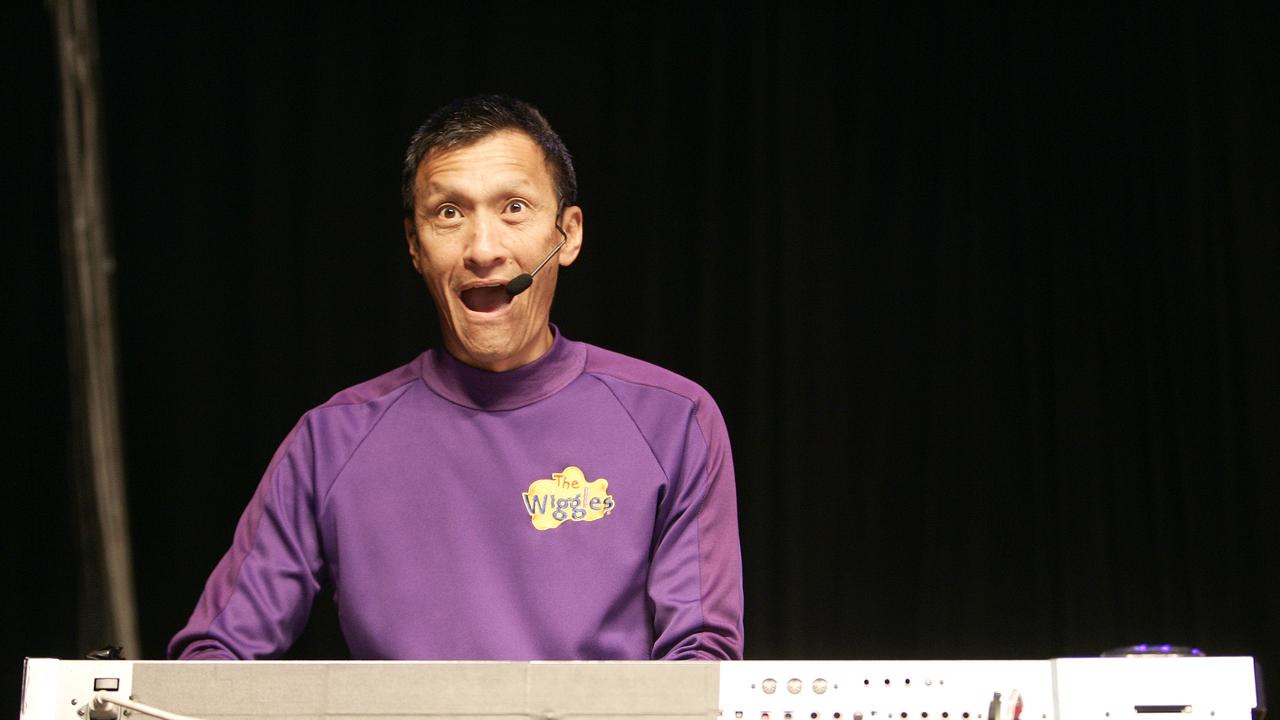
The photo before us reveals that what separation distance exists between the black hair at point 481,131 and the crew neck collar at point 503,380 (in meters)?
0.29

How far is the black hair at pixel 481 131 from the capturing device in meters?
2.13

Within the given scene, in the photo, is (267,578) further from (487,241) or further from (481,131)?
(481,131)

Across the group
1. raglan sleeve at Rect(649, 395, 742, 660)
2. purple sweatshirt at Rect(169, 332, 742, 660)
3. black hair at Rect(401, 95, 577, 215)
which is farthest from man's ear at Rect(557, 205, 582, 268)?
raglan sleeve at Rect(649, 395, 742, 660)

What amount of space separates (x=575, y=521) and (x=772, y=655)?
29.3 inches

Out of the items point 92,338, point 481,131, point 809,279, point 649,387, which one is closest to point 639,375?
point 649,387

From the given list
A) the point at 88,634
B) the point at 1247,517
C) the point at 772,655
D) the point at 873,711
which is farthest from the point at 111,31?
the point at 1247,517

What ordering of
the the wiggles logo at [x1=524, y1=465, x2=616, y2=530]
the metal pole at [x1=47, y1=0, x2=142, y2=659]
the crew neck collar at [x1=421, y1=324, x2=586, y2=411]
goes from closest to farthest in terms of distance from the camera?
1. the the wiggles logo at [x1=524, y1=465, x2=616, y2=530]
2. the crew neck collar at [x1=421, y1=324, x2=586, y2=411]
3. the metal pole at [x1=47, y1=0, x2=142, y2=659]

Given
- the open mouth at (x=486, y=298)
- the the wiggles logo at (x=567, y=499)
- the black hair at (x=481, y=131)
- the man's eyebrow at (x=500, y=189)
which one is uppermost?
the black hair at (x=481, y=131)

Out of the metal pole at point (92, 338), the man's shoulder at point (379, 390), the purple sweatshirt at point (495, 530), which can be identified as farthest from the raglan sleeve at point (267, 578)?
the metal pole at point (92, 338)

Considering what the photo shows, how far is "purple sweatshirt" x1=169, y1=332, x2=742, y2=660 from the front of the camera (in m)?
1.84

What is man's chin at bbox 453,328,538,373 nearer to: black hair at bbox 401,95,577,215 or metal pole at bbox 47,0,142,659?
black hair at bbox 401,95,577,215

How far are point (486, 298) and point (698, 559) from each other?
56cm

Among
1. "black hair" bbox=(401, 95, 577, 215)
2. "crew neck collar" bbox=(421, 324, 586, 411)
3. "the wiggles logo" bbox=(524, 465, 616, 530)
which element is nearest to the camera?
"the wiggles logo" bbox=(524, 465, 616, 530)

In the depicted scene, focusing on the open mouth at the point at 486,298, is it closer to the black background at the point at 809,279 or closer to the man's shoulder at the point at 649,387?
the man's shoulder at the point at 649,387
